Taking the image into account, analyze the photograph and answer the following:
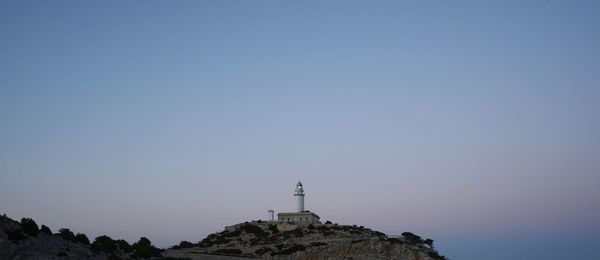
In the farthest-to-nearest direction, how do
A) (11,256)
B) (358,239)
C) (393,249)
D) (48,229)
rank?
(358,239) → (393,249) → (48,229) → (11,256)

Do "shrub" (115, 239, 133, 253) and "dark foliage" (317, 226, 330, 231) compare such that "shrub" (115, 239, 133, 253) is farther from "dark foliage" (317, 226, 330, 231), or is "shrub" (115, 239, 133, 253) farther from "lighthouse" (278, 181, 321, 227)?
"lighthouse" (278, 181, 321, 227)

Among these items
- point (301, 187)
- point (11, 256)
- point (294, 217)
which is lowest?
point (11, 256)

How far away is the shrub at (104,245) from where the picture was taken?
138 ft

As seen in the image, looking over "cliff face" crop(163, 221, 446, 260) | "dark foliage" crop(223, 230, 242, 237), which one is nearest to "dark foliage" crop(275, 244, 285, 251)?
"cliff face" crop(163, 221, 446, 260)

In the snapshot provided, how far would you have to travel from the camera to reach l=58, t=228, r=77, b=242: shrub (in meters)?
43.0

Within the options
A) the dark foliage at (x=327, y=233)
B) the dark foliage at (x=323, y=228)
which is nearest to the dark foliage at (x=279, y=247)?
the dark foliage at (x=327, y=233)

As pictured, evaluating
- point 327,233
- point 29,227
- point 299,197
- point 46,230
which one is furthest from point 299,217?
point 29,227

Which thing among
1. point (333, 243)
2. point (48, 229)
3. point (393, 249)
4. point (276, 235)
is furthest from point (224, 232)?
point (48, 229)

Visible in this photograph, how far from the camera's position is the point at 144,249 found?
1996 inches

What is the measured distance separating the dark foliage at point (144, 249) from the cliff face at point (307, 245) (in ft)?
5.46

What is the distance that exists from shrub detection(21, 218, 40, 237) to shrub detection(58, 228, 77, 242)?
10.9 feet

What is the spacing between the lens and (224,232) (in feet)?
249

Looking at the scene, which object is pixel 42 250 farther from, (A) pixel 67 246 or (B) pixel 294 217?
(B) pixel 294 217

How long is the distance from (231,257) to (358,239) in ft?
52.6
